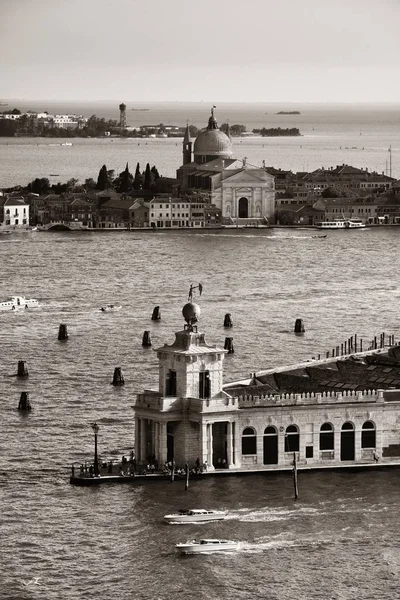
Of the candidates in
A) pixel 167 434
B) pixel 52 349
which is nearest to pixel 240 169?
pixel 52 349

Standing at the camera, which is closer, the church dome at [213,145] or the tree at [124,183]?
the tree at [124,183]

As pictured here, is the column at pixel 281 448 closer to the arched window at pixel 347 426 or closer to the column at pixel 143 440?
the arched window at pixel 347 426

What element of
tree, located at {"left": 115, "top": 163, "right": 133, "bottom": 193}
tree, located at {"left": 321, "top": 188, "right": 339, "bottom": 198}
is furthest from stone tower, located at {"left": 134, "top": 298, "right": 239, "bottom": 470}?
tree, located at {"left": 115, "top": 163, "right": 133, "bottom": 193}

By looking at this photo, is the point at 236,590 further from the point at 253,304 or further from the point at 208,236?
the point at 208,236

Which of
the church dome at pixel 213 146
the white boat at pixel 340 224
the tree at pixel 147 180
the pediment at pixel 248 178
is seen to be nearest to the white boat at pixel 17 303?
the white boat at pixel 340 224

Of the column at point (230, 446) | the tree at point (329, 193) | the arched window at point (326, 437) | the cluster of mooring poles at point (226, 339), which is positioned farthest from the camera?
the tree at point (329, 193)

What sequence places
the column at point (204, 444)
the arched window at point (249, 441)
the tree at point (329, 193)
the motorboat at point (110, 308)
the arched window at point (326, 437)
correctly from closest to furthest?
the column at point (204, 444) → the arched window at point (249, 441) → the arched window at point (326, 437) → the motorboat at point (110, 308) → the tree at point (329, 193)

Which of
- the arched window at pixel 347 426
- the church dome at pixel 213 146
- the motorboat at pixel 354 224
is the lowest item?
the motorboat at pixel 354 224
